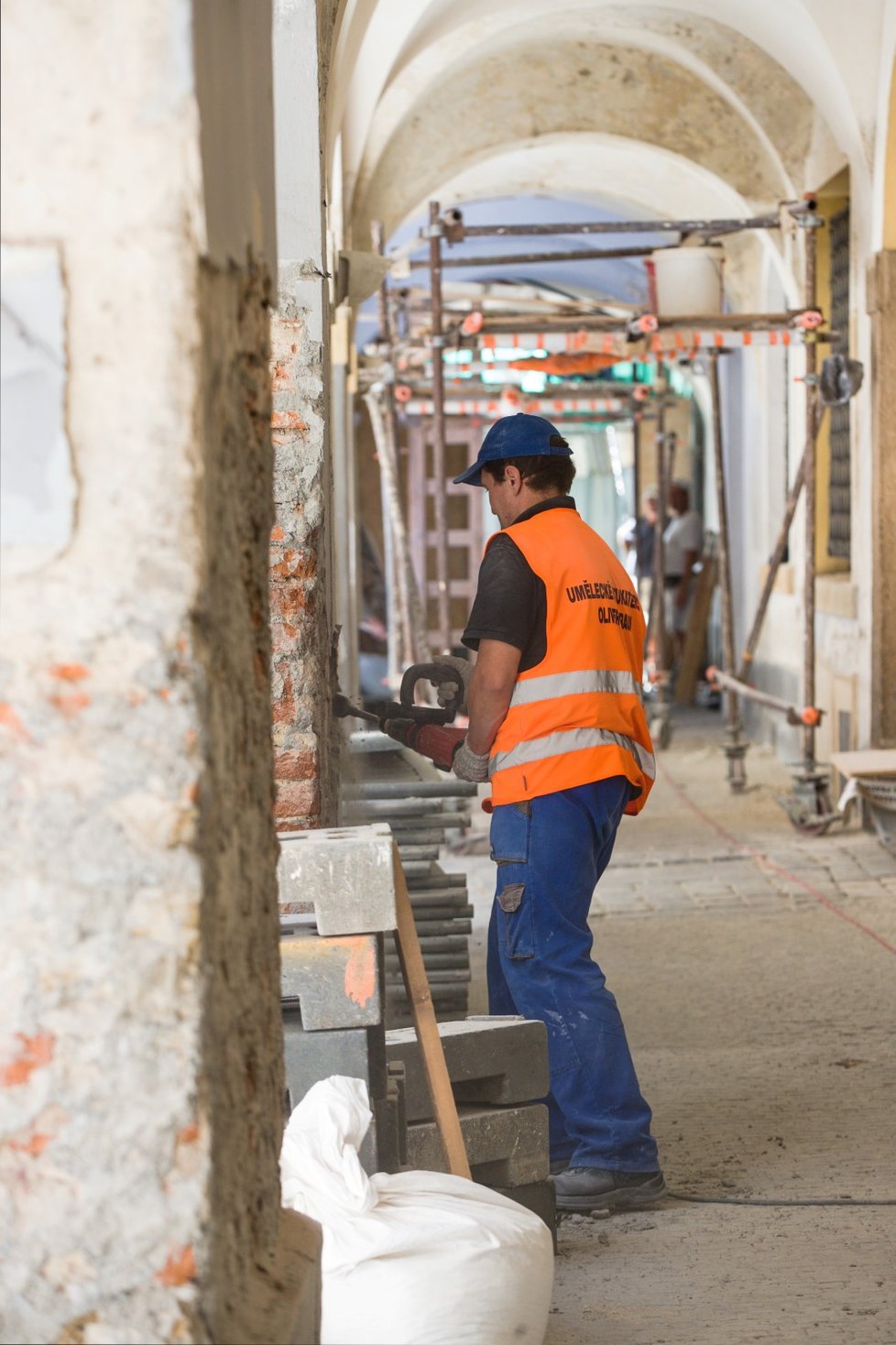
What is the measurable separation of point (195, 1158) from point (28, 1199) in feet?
0.66

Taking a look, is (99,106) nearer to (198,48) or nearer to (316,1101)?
(198,48)

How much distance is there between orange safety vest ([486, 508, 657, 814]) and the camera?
4.13 m

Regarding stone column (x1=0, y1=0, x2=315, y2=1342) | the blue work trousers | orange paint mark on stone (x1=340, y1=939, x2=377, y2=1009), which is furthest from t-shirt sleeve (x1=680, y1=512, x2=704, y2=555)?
stone column (x1=0, y1=0, x2=315, y2=1342)

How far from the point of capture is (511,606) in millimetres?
4090

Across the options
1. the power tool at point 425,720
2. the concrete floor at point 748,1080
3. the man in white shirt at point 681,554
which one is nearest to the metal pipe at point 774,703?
the concrete floor at point 748,1080

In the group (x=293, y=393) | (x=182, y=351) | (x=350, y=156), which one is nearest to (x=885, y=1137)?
(x=293, y=393)

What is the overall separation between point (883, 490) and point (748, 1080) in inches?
186

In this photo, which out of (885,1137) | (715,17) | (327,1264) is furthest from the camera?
(715,17)

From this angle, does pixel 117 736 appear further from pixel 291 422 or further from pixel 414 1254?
pixel 291 422

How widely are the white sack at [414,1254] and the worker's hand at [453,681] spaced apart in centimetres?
192

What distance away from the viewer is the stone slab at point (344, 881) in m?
3.21

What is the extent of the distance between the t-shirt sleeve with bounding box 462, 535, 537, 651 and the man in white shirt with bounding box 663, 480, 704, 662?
1302 cm

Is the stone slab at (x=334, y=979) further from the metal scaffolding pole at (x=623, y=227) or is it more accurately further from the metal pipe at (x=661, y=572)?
the metal pipe at (x=661, y=572)

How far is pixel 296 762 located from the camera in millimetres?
4602
